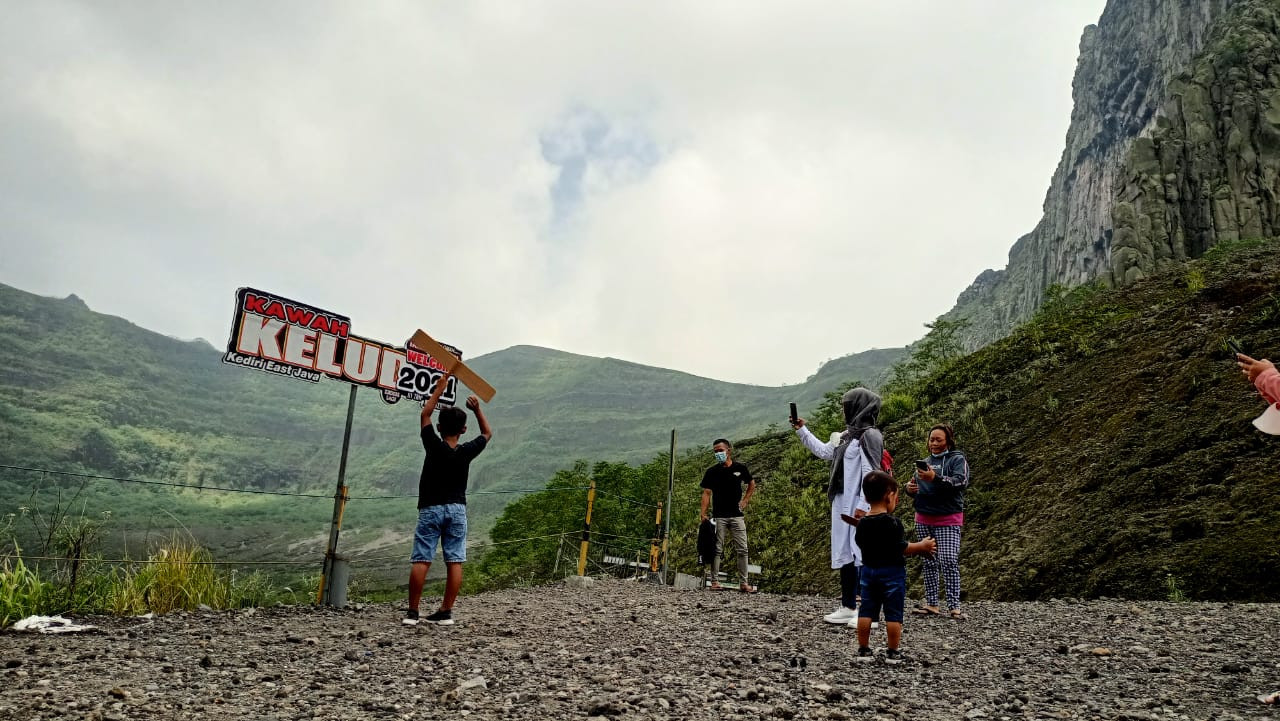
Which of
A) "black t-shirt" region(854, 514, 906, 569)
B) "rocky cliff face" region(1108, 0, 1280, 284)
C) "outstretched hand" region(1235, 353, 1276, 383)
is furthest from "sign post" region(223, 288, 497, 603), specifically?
"rocky cliff face" region(1108, 0, 1280, 284)

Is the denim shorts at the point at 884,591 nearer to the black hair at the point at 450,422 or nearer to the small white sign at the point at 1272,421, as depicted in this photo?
the small white sign at the point at 1272,421

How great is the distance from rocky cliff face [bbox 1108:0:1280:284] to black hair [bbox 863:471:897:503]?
173 feet

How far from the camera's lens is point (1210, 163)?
55500mm

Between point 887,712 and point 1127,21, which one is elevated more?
point 1127,21

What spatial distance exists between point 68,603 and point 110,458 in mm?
141404

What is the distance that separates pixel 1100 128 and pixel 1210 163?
2945 inches

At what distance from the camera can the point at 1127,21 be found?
123812mm

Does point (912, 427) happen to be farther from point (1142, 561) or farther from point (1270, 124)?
point (1270, 124)

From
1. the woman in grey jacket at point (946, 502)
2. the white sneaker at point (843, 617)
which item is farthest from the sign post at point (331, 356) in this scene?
the woman in grey jacket at point (946, 502)

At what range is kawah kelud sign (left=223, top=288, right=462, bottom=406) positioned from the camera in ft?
24.9

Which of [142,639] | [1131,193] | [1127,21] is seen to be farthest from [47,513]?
[1127,21]

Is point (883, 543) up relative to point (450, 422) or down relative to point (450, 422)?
down

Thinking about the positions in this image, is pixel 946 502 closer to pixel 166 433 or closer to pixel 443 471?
pixel 443 471

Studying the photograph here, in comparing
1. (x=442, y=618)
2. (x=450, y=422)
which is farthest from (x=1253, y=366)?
(x=442, y=618)
